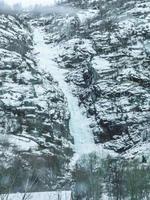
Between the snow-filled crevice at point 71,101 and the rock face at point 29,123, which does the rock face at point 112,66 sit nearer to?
the snow-filled crevice at point 71,101

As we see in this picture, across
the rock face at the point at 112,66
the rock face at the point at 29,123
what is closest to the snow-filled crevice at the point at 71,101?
the rock face at the point at 112,66

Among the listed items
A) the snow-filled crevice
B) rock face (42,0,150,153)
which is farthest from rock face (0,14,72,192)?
rock face (42,0,150,153)

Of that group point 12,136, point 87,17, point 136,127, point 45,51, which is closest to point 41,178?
point 12,136

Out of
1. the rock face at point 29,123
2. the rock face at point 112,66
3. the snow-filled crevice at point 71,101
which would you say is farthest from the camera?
the rock face at point 112,66

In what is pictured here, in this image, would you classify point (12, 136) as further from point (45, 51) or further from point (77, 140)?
point (45, 51)

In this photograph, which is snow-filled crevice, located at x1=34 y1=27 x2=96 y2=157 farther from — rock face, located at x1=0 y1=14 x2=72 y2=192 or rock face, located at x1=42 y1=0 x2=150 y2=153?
rock face, located at x1=0 y1=14 x2=72 y2=192

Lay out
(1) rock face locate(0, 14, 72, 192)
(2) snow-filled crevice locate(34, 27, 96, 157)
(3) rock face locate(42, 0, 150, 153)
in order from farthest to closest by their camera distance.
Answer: (3) rock face locate(42, 0, 150, 153) → (2) snow-filled crevice locate(34, 27, 96, 157) → (1) rock face locate(0, 14, 72, 192)
